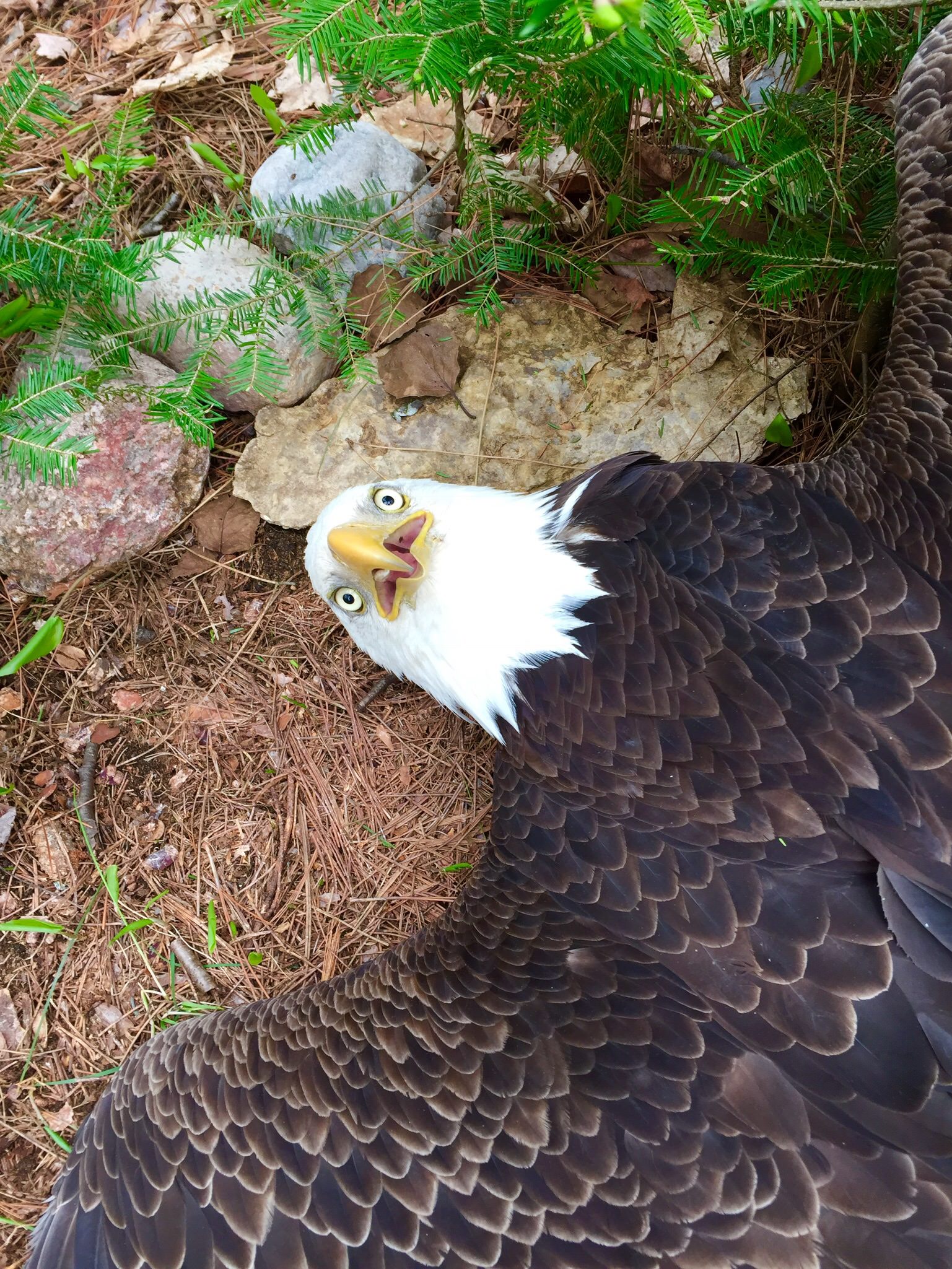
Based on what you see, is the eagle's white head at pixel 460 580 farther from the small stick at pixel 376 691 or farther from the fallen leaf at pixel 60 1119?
the fallen leaf at pixel 60 1119

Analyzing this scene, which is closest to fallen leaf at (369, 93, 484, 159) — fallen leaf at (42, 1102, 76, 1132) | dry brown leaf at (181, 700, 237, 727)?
dry brown leaf at (181, 700, 237, 727)

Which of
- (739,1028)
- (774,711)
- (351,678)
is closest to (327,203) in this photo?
(351,678)

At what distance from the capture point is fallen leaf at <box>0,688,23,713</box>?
3260 mm

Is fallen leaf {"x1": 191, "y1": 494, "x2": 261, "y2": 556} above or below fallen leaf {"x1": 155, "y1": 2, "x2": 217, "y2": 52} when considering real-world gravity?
below

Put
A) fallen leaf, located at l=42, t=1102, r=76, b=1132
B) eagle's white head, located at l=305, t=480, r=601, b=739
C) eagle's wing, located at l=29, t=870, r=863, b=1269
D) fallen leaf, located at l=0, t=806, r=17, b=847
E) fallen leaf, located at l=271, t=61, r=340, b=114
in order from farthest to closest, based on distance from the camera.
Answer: fallen leaf, located at l=271, t=61, r=340, b=114 → fallen leaf, located at l=0, t=806, r=17, b=847 → fallen leaf, located at l=42, t=1102, r=76, b=1132 → eagle's white head, located at l=305, t=480, r=601, b=739 → eagle's wing, located at l=29, t=870, r=863, b=1269

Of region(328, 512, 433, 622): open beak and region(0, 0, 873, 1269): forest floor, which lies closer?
region(328, 512, 433, 622): open beak

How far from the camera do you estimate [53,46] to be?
12.7ft

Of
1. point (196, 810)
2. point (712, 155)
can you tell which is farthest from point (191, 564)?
point (712, 155)

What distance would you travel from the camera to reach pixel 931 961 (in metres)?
2.00

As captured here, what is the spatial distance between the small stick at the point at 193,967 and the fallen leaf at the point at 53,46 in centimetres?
367

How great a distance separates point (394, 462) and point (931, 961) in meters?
2.35

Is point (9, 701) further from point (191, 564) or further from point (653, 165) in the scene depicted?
point (653, 165)

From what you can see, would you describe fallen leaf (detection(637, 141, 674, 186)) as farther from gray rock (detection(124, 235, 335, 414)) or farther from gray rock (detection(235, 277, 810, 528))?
gray rock (detection(124, 235, 335, 414))

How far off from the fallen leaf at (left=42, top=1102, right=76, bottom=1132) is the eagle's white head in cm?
184
